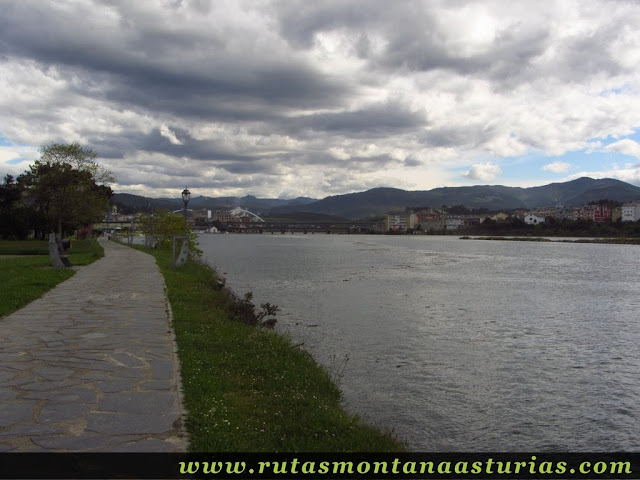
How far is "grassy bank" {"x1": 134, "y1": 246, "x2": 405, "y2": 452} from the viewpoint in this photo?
5574 millimetres

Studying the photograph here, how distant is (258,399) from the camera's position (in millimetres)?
6922

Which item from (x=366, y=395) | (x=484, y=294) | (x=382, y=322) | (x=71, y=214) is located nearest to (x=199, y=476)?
(x=366, y=395)

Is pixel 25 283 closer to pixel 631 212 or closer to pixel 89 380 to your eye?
pixel 89 380

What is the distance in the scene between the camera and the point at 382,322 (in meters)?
18.2

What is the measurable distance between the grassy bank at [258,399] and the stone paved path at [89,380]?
267 millimetres

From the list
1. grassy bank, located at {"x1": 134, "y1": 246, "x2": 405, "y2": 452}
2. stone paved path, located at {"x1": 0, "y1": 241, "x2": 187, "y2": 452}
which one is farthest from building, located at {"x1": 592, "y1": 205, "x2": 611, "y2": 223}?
stone paved path, located at {"x1": 0, "y1": 241, "x2": 187, "y2": 452}

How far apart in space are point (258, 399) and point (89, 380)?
2205 millimetres

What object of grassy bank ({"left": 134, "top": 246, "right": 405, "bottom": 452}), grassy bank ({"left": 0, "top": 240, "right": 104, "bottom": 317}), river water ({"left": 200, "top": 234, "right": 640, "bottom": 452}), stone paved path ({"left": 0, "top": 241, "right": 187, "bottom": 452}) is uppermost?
grassy bank ({"left": 0, "top": 240, "right": 104, "bottom": 317})

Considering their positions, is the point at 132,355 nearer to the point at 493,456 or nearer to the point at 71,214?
the point at 493,456

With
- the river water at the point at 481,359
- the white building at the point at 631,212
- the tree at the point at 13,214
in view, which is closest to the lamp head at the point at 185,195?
the river water at the point at 481,359

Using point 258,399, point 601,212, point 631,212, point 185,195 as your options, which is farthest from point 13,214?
point 601,212

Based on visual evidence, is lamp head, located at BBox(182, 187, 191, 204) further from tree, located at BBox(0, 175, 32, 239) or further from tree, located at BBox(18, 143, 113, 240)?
tree, located at BBox(0, 175, 32, 239)

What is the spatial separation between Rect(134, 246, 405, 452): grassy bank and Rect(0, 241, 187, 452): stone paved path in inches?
10.5

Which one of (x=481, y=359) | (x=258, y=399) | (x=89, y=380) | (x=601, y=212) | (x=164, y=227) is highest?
(x=601, y=212)
